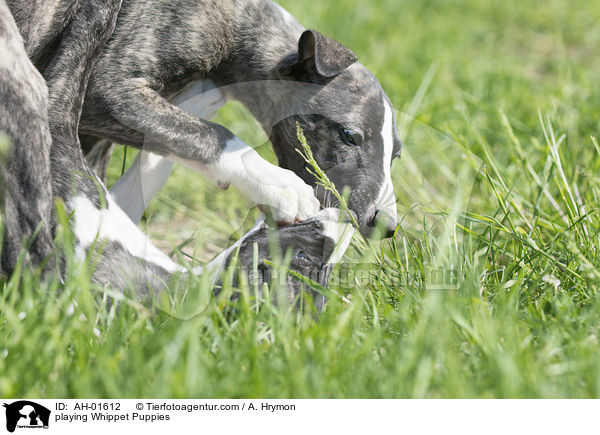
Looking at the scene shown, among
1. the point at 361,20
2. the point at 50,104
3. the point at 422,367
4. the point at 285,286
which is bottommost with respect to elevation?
the point at 361,20

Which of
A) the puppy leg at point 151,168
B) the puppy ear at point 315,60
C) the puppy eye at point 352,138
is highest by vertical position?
the puppy ear at point 315,60

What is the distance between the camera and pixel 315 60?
2.82m

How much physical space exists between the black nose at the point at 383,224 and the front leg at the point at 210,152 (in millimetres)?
245

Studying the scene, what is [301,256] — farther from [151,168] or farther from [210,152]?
[151,168]

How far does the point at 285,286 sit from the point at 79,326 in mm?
703

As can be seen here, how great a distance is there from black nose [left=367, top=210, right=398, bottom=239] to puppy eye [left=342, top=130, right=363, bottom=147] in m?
0.34

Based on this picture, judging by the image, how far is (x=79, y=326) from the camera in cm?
187

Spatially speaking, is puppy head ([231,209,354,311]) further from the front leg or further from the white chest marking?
the white chest marking
